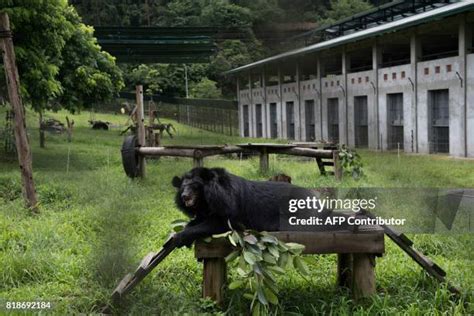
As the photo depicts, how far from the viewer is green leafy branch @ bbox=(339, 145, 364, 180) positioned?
2594mm

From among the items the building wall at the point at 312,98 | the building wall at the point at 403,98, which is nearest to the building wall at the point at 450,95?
the building wall at the point at 403,98

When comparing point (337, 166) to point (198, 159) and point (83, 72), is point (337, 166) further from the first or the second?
point (83, 72)

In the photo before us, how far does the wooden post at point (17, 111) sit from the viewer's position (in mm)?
4375

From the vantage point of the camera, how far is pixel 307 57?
189cm

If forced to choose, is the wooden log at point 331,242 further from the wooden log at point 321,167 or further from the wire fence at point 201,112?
the wooden log at point 321,167

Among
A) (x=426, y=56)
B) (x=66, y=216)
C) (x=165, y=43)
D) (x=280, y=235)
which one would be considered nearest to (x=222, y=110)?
(x=165, y=43)

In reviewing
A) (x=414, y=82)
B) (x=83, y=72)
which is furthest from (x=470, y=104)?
(x=83, y=72)

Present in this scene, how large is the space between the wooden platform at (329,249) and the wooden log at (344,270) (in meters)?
0.23

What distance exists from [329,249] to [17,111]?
2.94 m

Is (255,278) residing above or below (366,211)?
below

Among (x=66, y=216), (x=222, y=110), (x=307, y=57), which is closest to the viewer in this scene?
(x=307, y=57)

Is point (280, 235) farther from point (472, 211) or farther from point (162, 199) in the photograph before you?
point (472, 211)

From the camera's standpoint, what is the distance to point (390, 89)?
2459 millimetres

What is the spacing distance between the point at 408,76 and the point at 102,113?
1.62 metres
